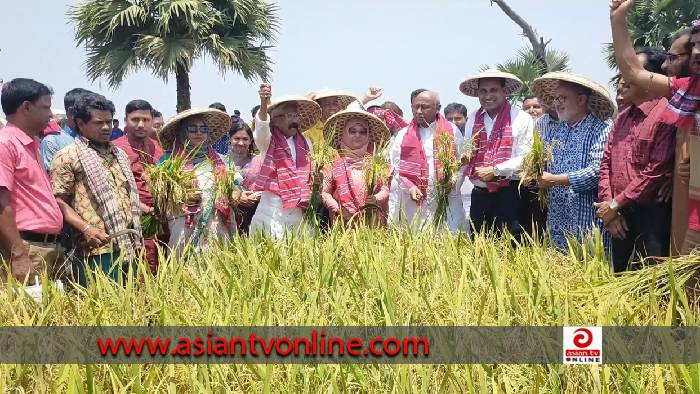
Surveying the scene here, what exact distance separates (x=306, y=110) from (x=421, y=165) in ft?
2.88

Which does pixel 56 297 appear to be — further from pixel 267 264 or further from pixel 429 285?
pixel 429 285

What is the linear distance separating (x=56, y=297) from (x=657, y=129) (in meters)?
2.49

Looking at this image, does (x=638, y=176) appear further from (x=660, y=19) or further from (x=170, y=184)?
(x=660, y=19)

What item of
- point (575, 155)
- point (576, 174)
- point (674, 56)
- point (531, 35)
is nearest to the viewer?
point (674, 56)

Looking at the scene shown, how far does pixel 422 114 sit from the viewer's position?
16.0 feet

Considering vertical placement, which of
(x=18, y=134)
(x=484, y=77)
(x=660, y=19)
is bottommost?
(x=18, y=134)

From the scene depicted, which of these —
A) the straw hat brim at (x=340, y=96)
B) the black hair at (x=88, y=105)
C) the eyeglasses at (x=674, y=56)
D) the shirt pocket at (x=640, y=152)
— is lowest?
the shirt pocket at (x=640, y=152)

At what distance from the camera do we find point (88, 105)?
11.2ft

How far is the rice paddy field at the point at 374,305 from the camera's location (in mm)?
2027

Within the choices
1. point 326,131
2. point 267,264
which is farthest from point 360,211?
point 267,264

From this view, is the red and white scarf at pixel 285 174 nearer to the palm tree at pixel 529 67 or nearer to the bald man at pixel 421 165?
the bald man at pixel 421 165

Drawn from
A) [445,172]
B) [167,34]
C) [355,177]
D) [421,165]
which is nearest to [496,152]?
[445,172]

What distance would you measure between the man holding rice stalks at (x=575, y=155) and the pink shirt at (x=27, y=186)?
2.39 meters

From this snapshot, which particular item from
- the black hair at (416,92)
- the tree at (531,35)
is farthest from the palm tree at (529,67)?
the black hair at (416,92)
